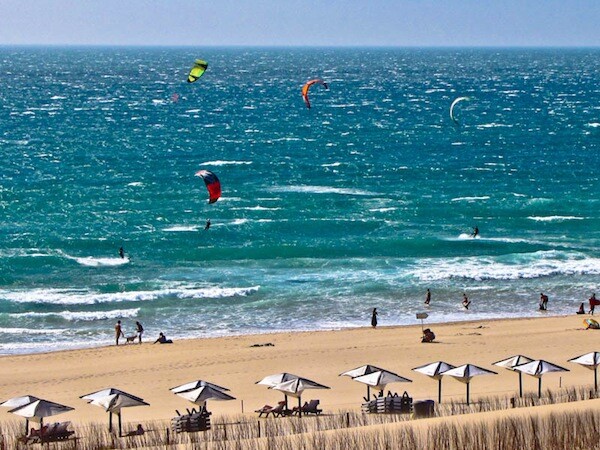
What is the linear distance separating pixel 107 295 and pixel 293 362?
43.8 feet

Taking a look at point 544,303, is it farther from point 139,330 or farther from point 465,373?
point 465,373

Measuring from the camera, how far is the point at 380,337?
121 ft

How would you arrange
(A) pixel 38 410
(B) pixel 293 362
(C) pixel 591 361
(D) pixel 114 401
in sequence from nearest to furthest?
(A) pixel 38 410
(D) pixel 114 401
(C) pixel 591 361
(B) pixel 293 362

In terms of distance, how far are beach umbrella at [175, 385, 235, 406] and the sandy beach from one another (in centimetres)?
223

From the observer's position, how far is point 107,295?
44031 mm

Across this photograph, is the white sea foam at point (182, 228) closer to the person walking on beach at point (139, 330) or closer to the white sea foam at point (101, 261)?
the white sea foam at point (101, 261)

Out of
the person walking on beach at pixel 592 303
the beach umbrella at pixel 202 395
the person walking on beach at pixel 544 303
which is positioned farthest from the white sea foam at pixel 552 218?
the beach umbrella at pixel 202 395

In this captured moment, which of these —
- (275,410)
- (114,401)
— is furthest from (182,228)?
(114,401)

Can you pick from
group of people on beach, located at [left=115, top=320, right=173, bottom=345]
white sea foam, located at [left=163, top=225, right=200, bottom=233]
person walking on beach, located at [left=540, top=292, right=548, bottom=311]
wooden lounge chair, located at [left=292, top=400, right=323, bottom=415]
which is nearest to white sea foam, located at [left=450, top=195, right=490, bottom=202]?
white sea foam, located at [left=163, top=225, right=200, bottom=233]

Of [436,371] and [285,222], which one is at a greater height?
[285,222]

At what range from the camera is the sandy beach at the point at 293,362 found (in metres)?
29.0

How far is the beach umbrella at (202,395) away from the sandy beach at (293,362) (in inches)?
87.6

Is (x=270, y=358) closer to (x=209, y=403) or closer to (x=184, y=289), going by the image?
(x=209, y=403)

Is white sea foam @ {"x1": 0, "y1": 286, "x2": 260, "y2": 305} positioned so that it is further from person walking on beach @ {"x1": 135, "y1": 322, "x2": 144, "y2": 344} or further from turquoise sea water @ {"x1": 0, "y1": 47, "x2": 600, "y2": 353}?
person walking on beach @ {"x1": 135, "y1": 322, "x2": 144, "y2": 344}
